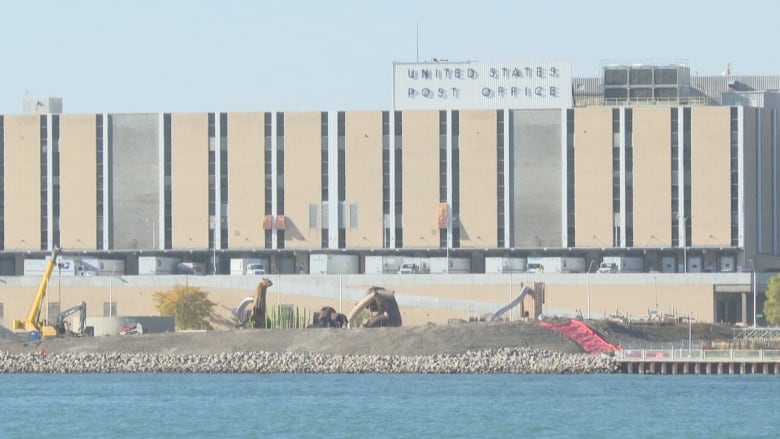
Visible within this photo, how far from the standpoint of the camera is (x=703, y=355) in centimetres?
12825

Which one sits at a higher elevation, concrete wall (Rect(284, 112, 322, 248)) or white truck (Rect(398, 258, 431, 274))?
concrete wall (Rect(284, 112, 322, 248))

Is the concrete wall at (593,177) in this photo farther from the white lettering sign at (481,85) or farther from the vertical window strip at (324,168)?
the vertical window strip at (324,168)

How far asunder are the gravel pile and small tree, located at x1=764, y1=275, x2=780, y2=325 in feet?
115

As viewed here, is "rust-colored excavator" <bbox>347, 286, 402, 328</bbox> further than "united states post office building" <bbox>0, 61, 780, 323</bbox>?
No

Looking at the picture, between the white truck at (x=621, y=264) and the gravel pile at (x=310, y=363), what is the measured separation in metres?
39.3

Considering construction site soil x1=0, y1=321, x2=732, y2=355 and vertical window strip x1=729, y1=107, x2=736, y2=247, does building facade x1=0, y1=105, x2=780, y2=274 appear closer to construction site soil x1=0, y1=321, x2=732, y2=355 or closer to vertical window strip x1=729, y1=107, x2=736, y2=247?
vertical window strip x1=729, y1=107, x2=736, y2=247

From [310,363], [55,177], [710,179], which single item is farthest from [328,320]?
[55,177]

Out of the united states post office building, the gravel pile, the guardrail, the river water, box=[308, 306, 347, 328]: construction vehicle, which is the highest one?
the united states post office building

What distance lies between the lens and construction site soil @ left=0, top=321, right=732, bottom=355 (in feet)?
440

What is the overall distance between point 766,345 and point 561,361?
19.0 metres

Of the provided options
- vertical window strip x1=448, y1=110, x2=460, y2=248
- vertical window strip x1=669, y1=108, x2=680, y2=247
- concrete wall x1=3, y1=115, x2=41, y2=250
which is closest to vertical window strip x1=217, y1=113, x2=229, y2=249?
concrete wall x1=3, y1=115, x2=41, y2=250

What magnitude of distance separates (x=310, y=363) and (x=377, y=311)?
43.3ft

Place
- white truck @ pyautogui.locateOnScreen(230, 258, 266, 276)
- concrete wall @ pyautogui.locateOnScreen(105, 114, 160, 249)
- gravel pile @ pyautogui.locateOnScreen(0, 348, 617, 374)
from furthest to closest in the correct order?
concrete wall @ pyautogui.locateOnScreen(105, 114, 160, 249) < white truck @ pyautogui.locateOnScreen(230, 258, 266, 276) < gravel pile @ pyautogui.locateOnScreen(0, 348, 617, 374)

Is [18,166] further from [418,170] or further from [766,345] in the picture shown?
[766,345]
